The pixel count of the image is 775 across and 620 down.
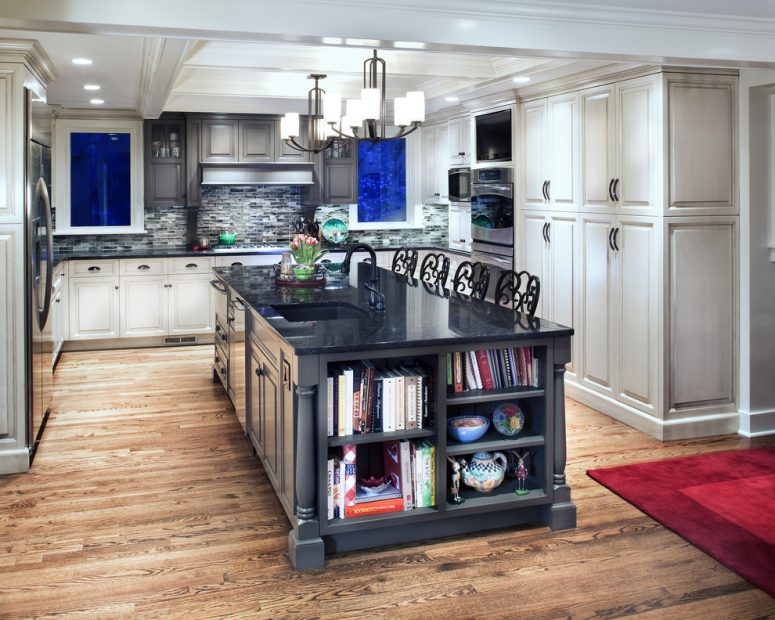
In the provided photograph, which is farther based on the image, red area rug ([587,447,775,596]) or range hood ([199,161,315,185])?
range hood ([199,161,315,185])

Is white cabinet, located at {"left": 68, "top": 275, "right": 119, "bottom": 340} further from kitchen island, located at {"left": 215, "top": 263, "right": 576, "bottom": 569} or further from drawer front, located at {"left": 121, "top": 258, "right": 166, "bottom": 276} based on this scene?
kitchen island, located at {"left": 215, "top": 263, "right": 576, "bottom": 569}

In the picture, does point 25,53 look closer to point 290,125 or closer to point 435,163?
point 290,125

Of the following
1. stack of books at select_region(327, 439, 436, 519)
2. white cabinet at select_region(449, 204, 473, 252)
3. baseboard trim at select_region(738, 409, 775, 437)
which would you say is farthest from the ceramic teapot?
white cabinet at select_region(449, 204, 473, 252)

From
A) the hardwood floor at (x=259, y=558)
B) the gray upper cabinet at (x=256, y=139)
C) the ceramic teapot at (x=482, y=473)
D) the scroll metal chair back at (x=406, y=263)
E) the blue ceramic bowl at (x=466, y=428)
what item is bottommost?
the hardwood floor at (x=259, y=558)

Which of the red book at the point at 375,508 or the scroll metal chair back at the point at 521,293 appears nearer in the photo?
the red book at the point at 375,508

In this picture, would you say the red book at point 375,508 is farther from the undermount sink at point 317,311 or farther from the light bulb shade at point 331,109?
the light bulb shade at point 331,109

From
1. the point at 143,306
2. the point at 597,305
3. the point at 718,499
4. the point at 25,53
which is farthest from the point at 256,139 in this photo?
the point at 718,499

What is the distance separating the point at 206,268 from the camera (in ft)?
26.0

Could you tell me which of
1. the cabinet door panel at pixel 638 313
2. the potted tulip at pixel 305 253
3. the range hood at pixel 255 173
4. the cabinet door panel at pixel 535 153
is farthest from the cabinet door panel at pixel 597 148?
the range hood at pixel 255 173

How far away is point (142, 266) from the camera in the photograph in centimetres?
772

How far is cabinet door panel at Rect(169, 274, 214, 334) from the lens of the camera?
7.84m

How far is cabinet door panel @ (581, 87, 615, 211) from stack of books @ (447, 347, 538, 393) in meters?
2.00

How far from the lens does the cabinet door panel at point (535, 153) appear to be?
231 inches

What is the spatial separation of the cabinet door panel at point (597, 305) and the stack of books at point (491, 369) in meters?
1.88
